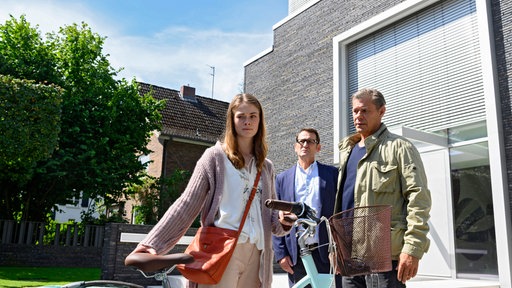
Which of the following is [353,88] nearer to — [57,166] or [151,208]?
[57,166]

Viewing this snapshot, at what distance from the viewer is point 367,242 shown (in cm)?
225

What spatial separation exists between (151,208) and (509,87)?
56.2 ft

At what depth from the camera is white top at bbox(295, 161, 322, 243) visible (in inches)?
173

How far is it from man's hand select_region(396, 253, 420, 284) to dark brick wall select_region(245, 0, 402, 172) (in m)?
9.99

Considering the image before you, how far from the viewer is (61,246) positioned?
1723 cm

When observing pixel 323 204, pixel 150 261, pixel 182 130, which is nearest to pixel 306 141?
pixel 323 204

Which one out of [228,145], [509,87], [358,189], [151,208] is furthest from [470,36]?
[151,208]

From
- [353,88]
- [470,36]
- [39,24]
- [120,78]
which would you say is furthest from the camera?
[120,78]

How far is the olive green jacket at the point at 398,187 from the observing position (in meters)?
2.62

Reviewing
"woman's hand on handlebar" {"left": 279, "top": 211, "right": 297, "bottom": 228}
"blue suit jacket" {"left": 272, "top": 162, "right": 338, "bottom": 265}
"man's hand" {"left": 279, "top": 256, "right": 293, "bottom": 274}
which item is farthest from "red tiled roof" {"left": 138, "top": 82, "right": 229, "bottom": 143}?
"woman's hand on handlebar" {"left": 279, "top": 211, "right": 297, "bottom": 228}

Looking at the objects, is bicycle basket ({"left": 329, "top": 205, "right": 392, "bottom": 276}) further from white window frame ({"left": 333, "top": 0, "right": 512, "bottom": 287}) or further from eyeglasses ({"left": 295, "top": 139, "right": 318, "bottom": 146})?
white window frame ({"left": 333, "top": 0, "right": 512, "bottom": 287})

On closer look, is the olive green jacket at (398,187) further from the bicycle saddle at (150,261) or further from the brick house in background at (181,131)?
the brick house in background at (181,131)

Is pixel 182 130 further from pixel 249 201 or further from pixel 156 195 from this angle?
pixel 249 201

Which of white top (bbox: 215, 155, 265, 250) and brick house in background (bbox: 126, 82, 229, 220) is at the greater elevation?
brick house in background (bbox: 126, 82, 229, 220)
